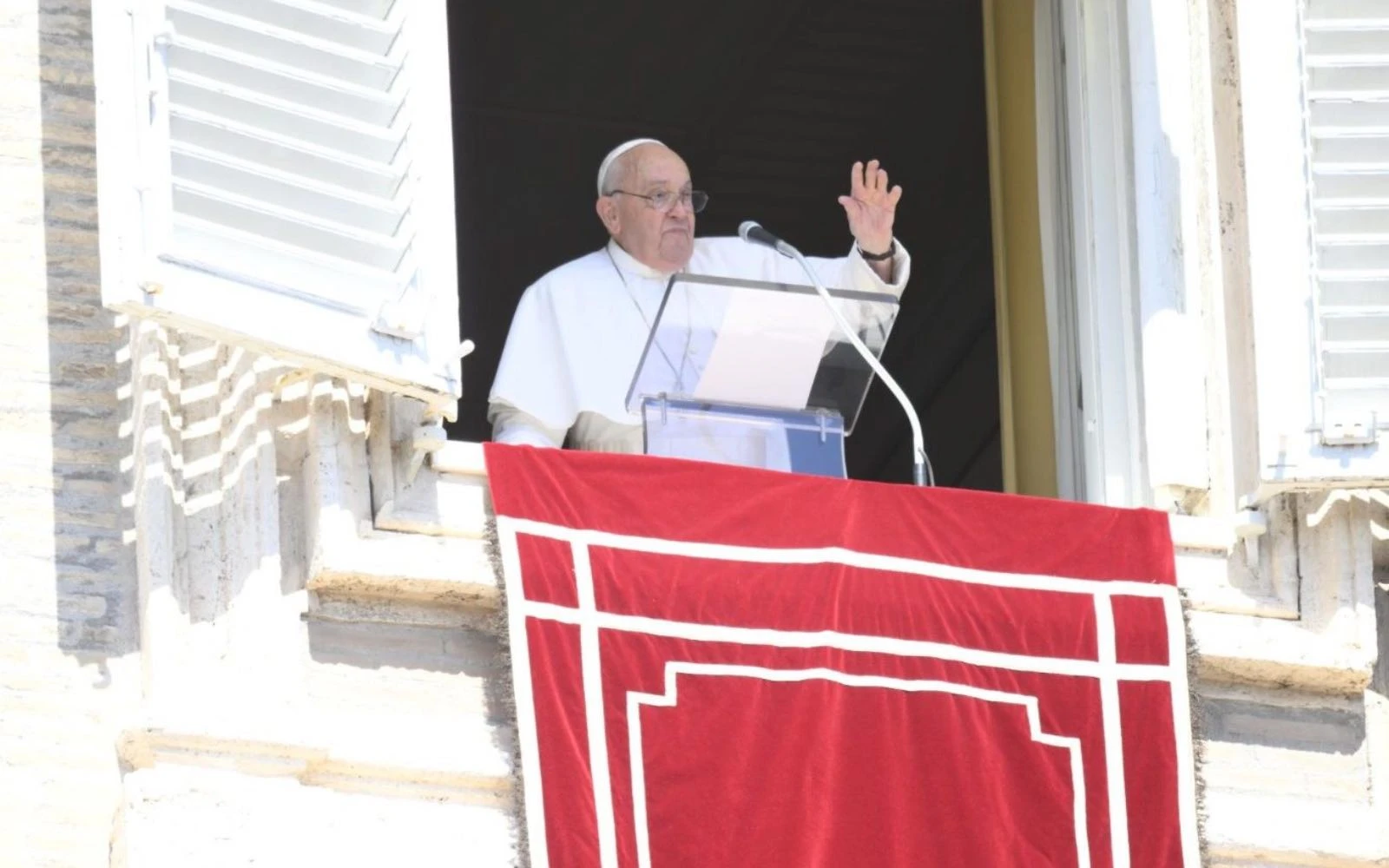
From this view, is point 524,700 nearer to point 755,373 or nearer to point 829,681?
point 829,681

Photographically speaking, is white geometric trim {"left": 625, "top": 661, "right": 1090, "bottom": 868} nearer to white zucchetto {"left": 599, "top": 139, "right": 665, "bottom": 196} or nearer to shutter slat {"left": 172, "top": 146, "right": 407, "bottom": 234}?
shutter slat {"left": 172, "top": 146, "right": 407, "bottom": 234}

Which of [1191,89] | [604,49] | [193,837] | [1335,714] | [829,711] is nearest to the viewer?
[193,837]

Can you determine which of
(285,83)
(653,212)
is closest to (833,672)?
(285,83)

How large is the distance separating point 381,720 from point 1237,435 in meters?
1.85

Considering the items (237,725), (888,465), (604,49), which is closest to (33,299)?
(237,725)

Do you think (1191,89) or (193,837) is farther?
(1191,89)

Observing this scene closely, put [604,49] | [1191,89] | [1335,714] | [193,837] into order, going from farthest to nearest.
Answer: [604,49]
[1191,89]
[1335,714]
[193,837]

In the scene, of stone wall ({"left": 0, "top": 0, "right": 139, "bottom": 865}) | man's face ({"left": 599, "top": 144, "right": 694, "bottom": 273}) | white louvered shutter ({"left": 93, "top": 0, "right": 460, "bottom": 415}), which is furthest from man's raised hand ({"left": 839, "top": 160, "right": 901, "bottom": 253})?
stone wall ({"left": 0, "top": 0, "right": 139, "bottom": 865})

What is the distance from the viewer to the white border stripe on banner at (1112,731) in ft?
22.4

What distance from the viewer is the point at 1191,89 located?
7664 millimetres

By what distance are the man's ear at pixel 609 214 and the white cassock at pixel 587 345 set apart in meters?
0.08

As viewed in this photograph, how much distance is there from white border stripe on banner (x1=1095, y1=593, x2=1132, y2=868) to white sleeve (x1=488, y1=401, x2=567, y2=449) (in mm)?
1344

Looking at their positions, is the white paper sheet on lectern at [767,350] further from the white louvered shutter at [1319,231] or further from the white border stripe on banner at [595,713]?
the white louvered shutter at [1319,231]

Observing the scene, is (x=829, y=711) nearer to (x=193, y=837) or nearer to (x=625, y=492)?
(x=625, y=492)
